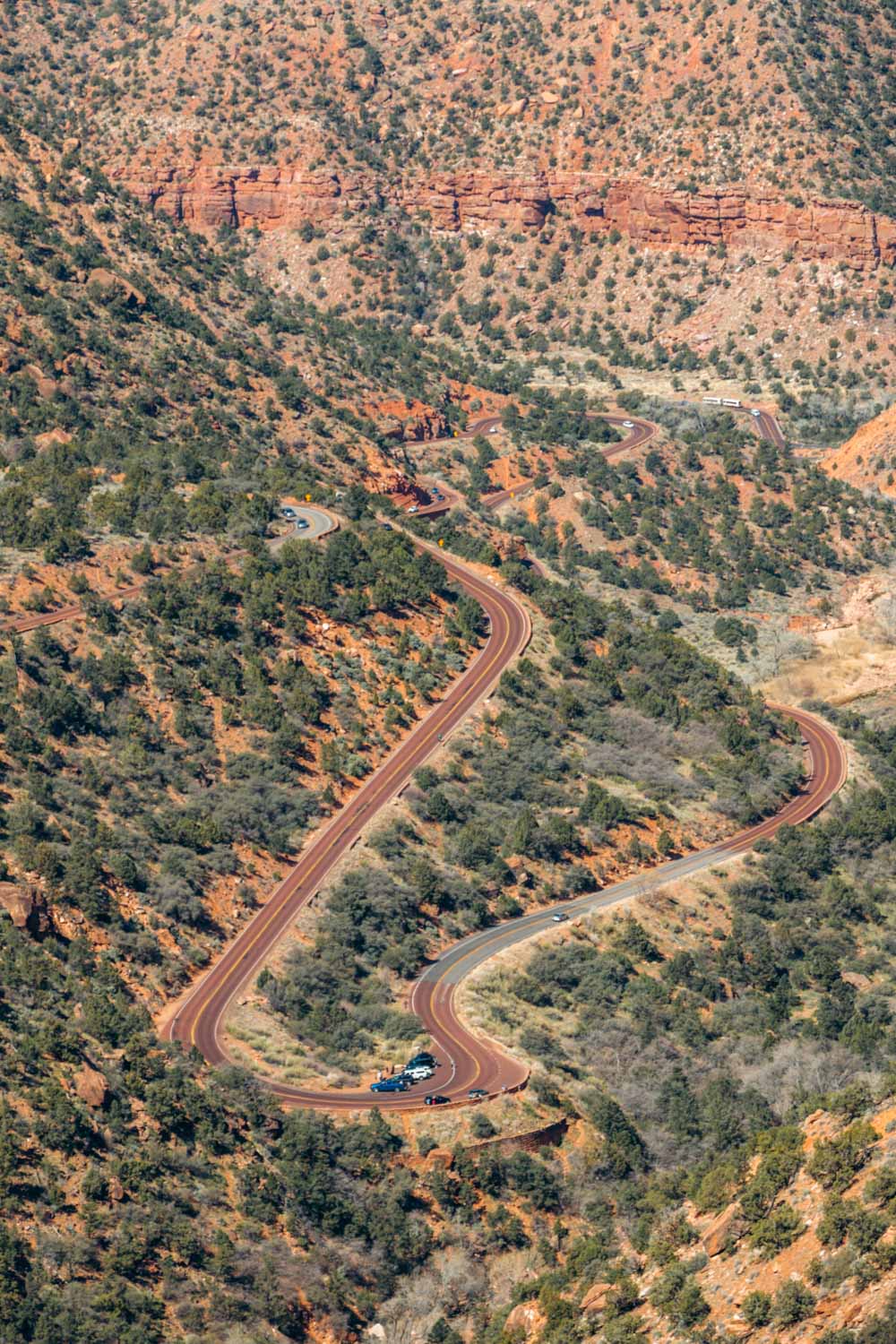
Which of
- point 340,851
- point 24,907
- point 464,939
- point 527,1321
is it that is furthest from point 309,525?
point 527,1321

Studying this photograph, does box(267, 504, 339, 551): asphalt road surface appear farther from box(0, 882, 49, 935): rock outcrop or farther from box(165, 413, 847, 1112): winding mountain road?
box(0, 882, 49, 935): rock outcrop

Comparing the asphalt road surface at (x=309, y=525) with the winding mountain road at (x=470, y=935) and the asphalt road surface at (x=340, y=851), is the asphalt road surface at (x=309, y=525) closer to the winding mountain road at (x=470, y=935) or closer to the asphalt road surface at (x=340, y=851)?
the winding mountain road at (x=470, y=935)

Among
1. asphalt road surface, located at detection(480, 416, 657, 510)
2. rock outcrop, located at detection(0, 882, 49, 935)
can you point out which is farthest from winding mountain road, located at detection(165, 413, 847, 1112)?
asphalt road surface, located at detection(480, 416, 657, 510)

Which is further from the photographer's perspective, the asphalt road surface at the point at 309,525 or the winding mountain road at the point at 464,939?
the asphalt road surface at the point at 309,525

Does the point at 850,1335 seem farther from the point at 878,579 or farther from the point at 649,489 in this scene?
the point at 649,489

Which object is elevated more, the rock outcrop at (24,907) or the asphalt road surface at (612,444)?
the asphalt road surface at (612,444)

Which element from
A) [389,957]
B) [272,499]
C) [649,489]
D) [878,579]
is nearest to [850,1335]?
[389,957]

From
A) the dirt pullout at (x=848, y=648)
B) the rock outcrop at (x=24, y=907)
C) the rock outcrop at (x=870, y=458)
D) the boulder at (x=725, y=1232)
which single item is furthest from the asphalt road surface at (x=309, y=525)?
the boulder at (x=725, y=1232)

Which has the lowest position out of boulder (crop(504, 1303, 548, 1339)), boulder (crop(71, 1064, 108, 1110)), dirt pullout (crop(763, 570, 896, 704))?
boulder (crop(504, 1303, 548, 1339))
